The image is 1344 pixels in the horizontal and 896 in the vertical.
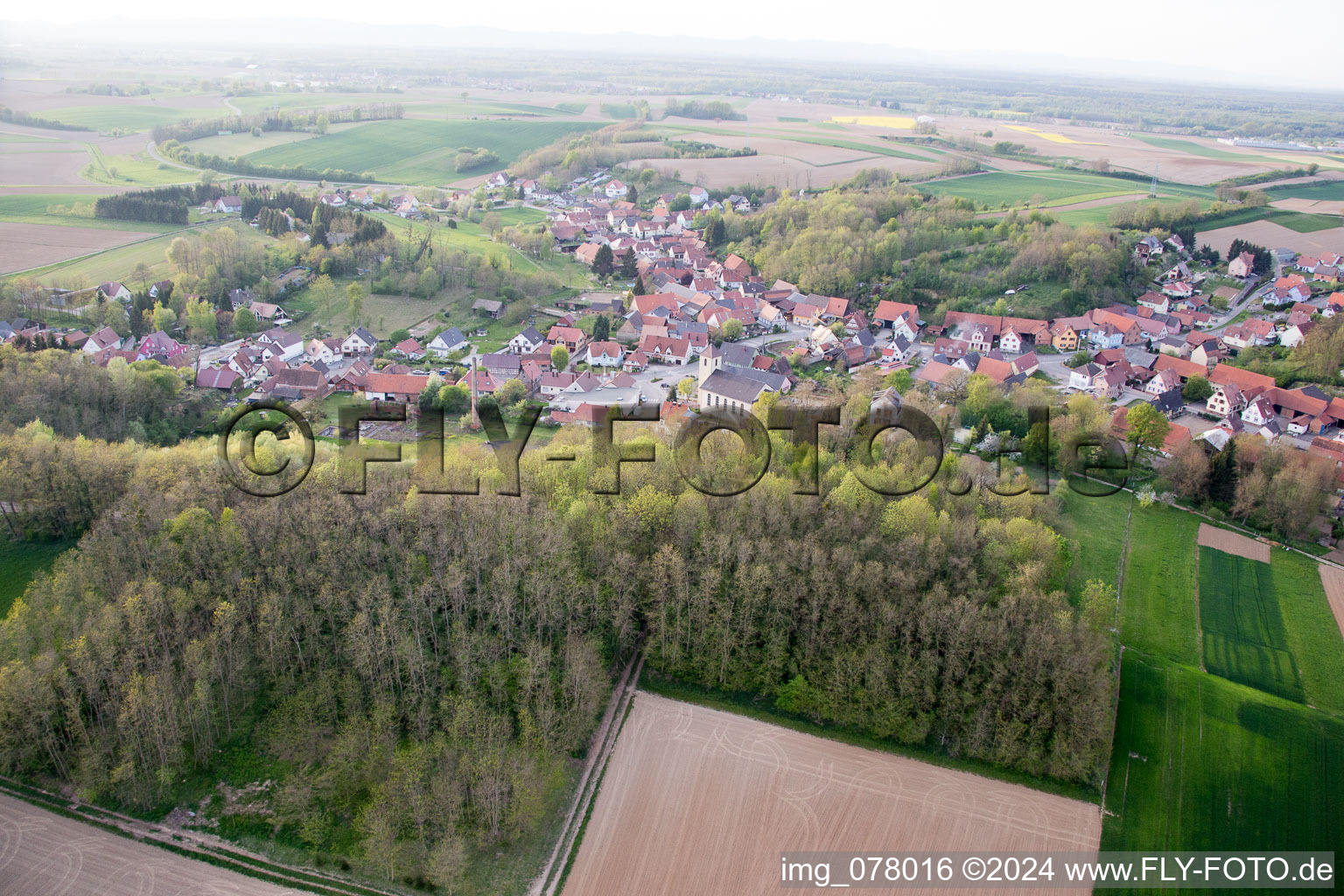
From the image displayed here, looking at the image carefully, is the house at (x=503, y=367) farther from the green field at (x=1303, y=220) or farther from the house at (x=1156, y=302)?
the green field at (x=1303, y=220)

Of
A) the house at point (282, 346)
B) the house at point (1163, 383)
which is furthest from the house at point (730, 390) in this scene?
the house at point (282, 346)

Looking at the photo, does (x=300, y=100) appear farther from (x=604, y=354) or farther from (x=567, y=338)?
(x=604, y=354)

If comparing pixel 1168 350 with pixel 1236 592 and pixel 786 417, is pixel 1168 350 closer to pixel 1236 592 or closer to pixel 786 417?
pixel 1236 592

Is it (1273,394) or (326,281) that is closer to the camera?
(1273,394)

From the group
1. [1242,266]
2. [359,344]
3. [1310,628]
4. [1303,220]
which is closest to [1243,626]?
[1310,628]

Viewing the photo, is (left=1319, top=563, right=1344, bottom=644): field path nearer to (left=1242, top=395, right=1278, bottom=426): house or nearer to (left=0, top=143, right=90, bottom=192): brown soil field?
(left=1242, top=395, right=1278, bottom=426): house

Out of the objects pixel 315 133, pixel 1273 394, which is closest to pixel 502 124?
pixel 315 133

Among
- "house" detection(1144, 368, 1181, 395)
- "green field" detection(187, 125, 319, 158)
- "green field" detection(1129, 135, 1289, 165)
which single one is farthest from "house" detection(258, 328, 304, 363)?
"green field" detection(1129, 135, 1289, 165)
